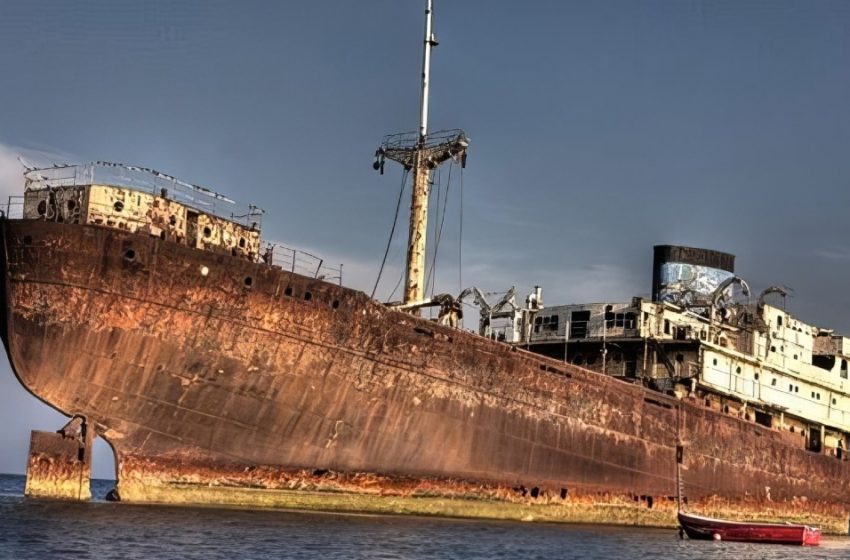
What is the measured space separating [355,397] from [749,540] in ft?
39.8

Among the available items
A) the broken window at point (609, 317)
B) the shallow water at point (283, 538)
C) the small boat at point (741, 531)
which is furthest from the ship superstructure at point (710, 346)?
the shallow water at point (283, 538)

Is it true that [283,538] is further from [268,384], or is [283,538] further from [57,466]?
[57,466]

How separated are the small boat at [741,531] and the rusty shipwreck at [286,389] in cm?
234

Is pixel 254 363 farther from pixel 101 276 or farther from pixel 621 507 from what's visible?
pixel 621 507

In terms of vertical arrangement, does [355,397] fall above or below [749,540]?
above

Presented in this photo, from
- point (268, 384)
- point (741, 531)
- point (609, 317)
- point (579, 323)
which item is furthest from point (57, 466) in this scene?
point (609, 317)

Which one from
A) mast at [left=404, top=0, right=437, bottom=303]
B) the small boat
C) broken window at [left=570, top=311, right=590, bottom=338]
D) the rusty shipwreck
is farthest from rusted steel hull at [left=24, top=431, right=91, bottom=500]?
broken window at [left=570, top=311, right=590, bottom=338]

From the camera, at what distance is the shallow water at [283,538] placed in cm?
1845

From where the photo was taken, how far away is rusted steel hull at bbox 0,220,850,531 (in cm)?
2250

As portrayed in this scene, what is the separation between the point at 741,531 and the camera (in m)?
29.3

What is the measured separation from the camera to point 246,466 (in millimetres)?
23562

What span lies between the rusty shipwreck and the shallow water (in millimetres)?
800

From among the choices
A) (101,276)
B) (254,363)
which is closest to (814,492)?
(254,363)

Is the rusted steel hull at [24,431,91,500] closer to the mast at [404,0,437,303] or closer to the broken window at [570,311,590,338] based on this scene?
the mast at [404,0,437,303]
